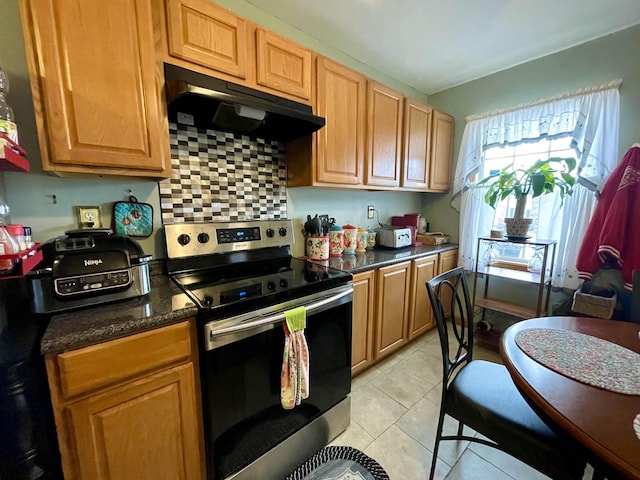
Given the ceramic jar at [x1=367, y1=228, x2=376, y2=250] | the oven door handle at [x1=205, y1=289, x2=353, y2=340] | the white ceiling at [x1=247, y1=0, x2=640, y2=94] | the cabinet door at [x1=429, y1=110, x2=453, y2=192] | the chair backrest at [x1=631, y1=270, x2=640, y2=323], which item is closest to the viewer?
the oven door handle at [x1=205, y1=289, x2=353, y2=340]

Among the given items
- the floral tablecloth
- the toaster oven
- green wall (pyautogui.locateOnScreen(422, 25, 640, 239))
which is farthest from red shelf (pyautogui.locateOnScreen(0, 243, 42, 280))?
green wall (pyautogui.locateOnScreen(422, 25, 640, 239))

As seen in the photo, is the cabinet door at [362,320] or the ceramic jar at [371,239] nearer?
the cabinet door at [362,320]

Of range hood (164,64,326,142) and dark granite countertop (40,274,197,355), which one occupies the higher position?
range hood (164,64,326,142)

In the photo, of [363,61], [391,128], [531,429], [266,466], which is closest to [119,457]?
[266,466]

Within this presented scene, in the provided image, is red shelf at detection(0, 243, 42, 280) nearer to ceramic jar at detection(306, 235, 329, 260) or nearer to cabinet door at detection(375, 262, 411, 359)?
ceramic jar at detection(306, 235, 329, 260)

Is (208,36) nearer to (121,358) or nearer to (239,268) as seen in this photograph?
(239,268)

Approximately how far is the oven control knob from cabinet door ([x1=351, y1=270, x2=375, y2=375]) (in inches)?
39.8

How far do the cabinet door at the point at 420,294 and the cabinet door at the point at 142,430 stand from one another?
1735 mm

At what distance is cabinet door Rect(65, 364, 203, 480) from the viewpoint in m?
0.85

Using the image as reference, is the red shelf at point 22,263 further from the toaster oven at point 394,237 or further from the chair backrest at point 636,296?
the chair backrest at point 636,296

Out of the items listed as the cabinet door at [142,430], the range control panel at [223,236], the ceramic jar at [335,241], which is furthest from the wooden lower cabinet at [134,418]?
the ceramic jar at [335,241]

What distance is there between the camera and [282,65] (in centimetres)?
149

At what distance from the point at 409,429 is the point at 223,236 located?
155 centimetres

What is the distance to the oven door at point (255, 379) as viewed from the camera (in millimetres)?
1027
